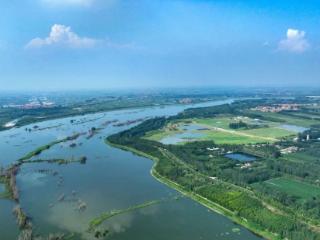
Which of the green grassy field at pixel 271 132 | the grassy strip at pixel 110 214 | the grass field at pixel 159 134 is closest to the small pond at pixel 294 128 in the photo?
the green grassy field at pixel 271 132

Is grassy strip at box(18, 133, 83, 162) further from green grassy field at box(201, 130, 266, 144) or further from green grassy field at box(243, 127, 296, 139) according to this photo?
green grassy field at box(243, 127, 296, 139)

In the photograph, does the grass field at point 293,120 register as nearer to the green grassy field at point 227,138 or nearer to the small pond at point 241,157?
the green grassy field at point 227,138

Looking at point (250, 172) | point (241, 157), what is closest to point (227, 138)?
point (241, 157)

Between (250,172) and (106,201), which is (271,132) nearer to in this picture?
(250,172)

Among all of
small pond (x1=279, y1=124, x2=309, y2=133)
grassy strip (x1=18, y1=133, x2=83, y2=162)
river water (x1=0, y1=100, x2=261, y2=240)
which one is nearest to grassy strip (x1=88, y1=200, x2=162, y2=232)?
river water (x1=0, y1=100, x2=261, y2=240)

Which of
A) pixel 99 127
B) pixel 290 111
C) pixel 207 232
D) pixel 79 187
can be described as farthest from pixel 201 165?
pixel 290 111

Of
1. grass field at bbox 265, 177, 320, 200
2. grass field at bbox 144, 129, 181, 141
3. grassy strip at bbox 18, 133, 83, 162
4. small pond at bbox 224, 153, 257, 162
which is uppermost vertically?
grassy strip at bbox 18, 133, 83, 162
